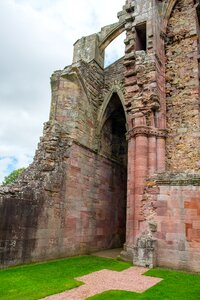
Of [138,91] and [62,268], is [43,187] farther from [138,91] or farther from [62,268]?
[138,91]

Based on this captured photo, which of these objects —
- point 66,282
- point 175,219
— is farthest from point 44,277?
point 175,219

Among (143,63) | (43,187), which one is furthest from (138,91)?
(43,187)

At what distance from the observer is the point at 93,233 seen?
11.6 meters

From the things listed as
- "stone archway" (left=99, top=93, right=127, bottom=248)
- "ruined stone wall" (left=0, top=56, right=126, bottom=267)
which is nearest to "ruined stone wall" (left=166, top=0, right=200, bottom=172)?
"ruined stone wall" (left=0, top=56, right=126, bottom=267)

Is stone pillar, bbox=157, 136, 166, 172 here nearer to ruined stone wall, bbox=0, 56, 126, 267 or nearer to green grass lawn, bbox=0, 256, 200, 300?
ruined stone wall, bbox=0, 56, 126, 267

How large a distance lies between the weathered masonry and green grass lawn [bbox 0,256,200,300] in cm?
65

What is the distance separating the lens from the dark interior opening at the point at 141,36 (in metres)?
11.4

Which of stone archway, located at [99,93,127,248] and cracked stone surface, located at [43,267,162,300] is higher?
stone archway, located at [99,93,127,248]

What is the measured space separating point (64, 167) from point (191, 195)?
4.54 meters

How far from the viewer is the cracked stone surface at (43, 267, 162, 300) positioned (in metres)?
5.04

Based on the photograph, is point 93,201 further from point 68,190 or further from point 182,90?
point 182,90

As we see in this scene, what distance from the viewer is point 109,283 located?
5.86 metres

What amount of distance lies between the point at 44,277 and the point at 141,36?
984 cm

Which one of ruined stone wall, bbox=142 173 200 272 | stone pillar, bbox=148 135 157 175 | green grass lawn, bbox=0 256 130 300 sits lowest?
green grass lawn, bbox=0 256 130 300
